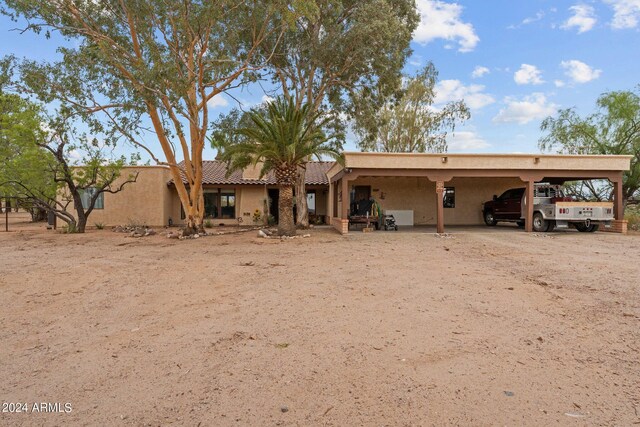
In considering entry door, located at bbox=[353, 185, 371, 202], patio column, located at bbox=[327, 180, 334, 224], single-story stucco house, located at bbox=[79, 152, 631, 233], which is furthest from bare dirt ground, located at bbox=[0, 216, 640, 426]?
patio column, located at bbox=[327, 180, 334, 224]

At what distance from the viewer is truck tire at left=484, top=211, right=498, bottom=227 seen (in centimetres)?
2214

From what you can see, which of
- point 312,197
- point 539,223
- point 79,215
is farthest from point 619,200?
point 79,215

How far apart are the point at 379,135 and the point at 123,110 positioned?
20.8 m

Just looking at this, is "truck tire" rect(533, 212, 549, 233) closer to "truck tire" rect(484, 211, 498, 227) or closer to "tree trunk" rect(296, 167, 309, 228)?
"truck tire" rect(484, 211, 498, 227)

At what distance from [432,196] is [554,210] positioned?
24.9 feet

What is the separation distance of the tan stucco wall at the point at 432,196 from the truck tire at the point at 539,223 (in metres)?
5.57

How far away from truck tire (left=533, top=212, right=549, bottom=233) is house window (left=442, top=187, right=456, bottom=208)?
5.84m

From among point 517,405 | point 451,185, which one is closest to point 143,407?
point 517,405

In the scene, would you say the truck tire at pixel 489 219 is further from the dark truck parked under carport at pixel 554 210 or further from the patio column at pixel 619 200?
the patio column at pixel 619 200

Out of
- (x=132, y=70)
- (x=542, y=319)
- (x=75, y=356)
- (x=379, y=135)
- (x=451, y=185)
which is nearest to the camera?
(x=75, y=356)

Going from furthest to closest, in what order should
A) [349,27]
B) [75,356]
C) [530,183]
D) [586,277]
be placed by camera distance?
[349,27] → [530,183] → [586,277] → [75,356]

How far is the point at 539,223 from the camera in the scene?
58.3ft

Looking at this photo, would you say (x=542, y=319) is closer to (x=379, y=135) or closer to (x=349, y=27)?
(x=349, y=27)

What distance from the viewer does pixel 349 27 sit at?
20094mm
